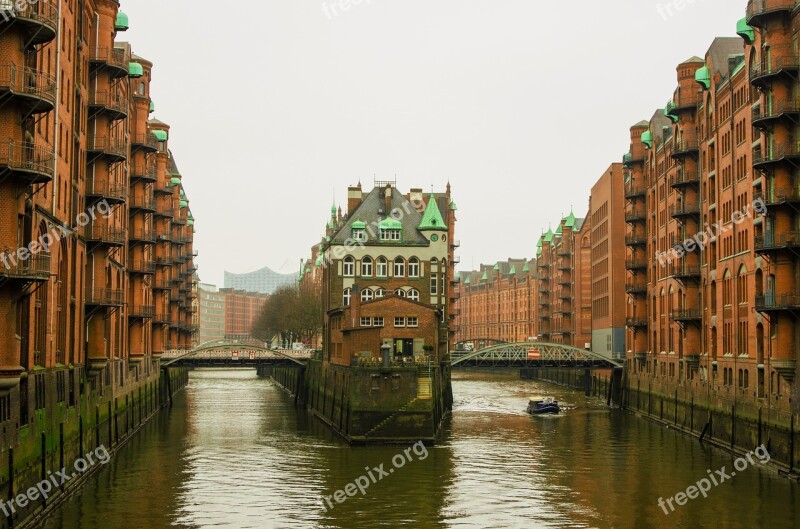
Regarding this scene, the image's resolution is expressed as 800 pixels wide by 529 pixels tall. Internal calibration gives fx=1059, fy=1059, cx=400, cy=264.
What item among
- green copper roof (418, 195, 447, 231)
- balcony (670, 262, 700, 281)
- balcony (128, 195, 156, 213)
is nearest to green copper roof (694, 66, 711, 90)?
balcony (670, 262, 700, 281)

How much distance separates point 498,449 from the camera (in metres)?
59.2

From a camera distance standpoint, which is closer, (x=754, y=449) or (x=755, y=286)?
(x=754, y=449)

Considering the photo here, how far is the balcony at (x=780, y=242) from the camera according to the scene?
48.1 m

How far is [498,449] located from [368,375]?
8487 mm

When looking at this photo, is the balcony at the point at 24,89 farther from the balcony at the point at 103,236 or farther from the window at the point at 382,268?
the window at the point at 382,268

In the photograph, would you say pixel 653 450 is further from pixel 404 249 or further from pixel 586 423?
pixel 404 249

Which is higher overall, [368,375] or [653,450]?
[368,375]

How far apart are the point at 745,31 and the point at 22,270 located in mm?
38331

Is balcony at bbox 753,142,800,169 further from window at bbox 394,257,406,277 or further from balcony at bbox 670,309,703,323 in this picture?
window at bbox 394,257,406,277

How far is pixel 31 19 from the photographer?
32.1m

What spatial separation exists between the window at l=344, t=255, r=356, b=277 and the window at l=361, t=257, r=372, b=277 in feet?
2.65

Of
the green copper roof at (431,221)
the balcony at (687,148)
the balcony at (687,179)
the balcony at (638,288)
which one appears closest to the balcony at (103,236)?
the green copper roof at (431,221)

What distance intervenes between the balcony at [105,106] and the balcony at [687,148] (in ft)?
122

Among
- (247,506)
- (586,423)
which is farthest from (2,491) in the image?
(586,423)
